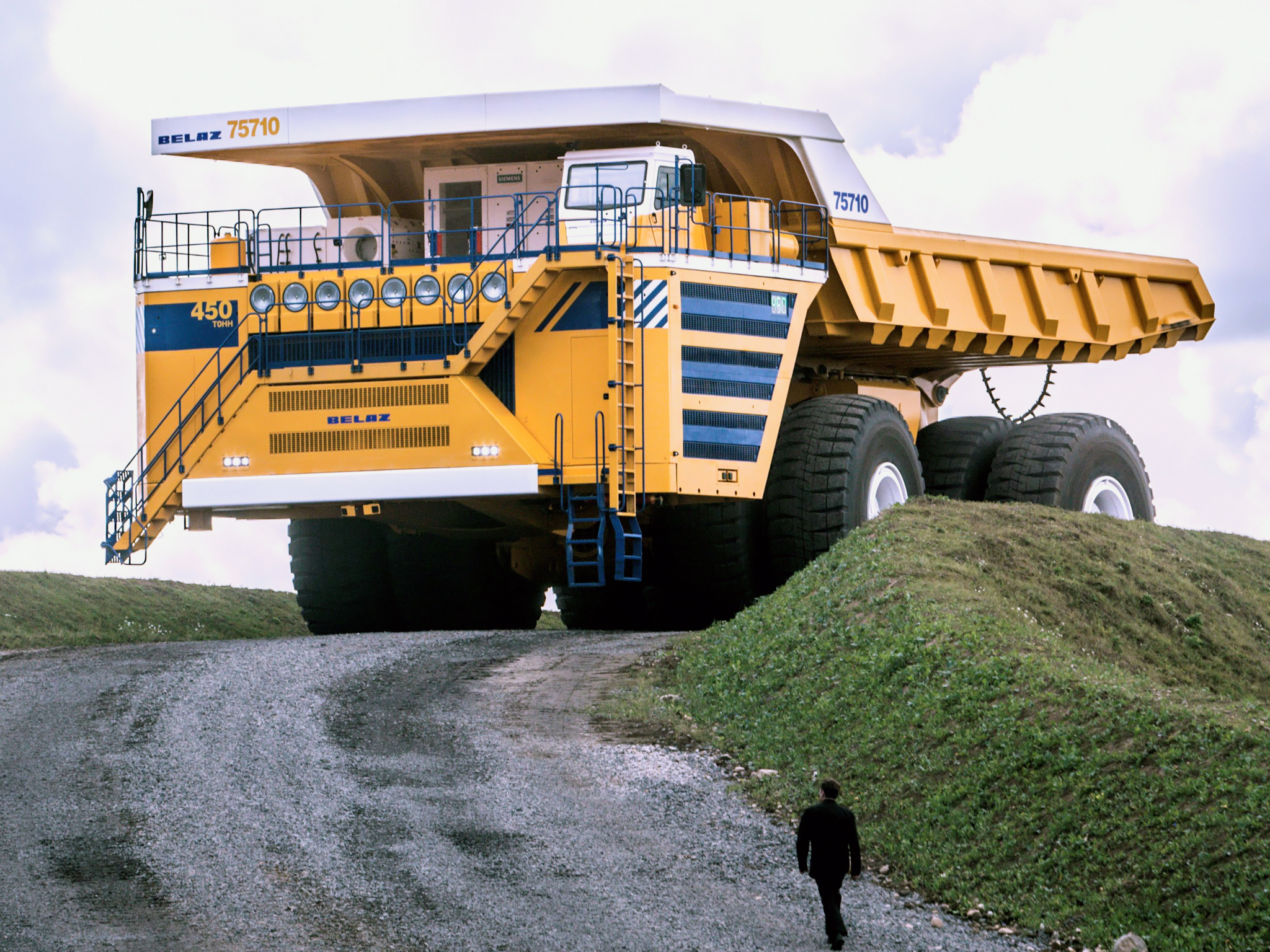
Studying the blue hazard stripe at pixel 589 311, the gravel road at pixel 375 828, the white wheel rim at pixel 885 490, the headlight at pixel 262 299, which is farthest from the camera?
the white wheel rim at pixel 885 490

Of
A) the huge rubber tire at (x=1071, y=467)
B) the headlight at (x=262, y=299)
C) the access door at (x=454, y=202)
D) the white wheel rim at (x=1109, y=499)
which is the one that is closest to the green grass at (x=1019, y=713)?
the huge rubber tire at (x=1071, y=467)

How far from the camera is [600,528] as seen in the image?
15.9 metres

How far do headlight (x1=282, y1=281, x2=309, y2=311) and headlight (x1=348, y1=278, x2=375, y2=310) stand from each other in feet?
1.80

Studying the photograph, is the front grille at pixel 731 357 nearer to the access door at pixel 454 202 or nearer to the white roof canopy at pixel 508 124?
the white roof canopy at pixel 508 124

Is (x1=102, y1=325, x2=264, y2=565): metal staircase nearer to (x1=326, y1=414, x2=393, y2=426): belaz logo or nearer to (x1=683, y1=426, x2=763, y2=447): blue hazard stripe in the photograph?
(x1=326, y1=414, x2=393, y2=426): belaz logo

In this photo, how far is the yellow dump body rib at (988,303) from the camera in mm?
19031

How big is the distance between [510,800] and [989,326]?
502 inches

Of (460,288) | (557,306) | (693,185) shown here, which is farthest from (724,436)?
(460,288)

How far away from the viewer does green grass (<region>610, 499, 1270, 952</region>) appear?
8.73 m

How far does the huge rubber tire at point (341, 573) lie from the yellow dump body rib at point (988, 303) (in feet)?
20.9

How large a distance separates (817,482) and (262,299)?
6.58m

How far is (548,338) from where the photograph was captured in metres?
16.3

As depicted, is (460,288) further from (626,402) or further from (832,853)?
(832,853)

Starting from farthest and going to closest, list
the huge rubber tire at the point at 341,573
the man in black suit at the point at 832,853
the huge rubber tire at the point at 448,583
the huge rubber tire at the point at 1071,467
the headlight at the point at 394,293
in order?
the huge rubber tire at the point at 1071,467 < the huge rubber tire at the point at 448,583 < the huge rubber tire at the point at 341,573 < the headlight at the point at 394,293 < the man in black suit at the point at 832,853
